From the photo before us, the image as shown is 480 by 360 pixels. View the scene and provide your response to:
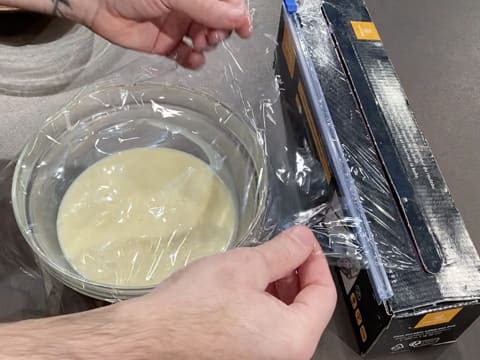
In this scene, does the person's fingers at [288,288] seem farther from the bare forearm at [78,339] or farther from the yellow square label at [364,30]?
the yellow square label at [364,30]

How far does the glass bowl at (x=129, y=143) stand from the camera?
0.67 m

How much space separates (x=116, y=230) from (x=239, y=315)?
0.27 meters

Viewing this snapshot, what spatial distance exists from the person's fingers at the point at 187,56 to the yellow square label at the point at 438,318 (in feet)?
1.32

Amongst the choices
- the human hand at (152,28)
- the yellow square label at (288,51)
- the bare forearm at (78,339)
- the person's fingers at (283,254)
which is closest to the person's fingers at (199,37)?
the human hand at (152,28)

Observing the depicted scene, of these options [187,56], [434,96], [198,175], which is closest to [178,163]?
[198,175]

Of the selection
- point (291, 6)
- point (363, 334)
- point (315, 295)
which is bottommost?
point (363, 334)

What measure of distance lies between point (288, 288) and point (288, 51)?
0.35m

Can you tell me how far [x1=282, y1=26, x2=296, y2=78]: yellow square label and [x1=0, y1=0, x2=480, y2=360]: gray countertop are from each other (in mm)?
29

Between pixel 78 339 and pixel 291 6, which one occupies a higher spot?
pixel 291 6

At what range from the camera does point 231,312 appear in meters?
0.45

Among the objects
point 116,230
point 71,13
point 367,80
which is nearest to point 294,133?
point 367,80

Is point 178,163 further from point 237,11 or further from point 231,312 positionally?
point 231,312

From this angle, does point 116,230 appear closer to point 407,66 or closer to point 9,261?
point 9,261

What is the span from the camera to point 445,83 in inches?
35.8
